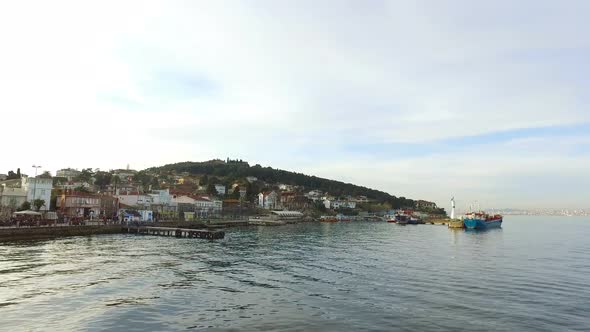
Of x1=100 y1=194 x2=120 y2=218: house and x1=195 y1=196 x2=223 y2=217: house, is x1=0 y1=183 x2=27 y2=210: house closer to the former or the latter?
x1=100 y1=194 x2=120 y2=218: house

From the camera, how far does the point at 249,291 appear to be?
29.6 meters

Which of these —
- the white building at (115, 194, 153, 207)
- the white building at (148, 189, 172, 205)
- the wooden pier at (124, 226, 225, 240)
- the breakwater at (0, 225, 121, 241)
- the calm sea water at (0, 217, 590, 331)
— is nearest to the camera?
the calm sea water at (0, 217, 590, 331)

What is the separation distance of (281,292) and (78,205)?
78032 millimetres

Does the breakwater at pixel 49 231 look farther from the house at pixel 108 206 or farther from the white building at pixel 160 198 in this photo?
the white building at pixel 160 198

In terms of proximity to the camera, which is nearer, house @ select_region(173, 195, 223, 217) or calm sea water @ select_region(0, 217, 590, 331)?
calm sea water @ select_region(0, 217, 590, 331)

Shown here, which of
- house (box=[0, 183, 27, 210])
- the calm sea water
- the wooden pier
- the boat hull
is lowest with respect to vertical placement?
the calm sea water

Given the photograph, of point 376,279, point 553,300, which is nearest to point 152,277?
point 376,279

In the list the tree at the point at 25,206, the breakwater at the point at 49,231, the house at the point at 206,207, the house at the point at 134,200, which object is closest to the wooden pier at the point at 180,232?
the breakwater at the point at 49,231

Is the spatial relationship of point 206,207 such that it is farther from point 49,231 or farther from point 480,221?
point 480,221

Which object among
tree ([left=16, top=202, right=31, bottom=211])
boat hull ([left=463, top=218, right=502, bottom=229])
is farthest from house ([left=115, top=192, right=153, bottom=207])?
boat hull ([left=463, top=218, right=502, bottom=229])

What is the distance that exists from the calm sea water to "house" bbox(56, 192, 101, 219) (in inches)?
1714

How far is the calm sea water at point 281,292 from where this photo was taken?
72.6 feet

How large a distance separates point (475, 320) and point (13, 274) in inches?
1352

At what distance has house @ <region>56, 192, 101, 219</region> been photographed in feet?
294
